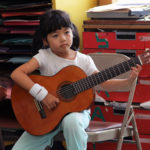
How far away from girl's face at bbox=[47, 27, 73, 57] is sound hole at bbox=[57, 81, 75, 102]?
162mm

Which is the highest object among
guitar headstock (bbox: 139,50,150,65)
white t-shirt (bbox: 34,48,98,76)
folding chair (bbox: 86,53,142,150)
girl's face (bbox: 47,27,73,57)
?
girl's face (bbox: 47,27,73,57)

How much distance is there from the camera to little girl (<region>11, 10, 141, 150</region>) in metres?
1.44

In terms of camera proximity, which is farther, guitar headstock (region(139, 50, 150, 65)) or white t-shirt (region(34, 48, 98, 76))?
white t-shirt (region(34, 48, 98, 76))

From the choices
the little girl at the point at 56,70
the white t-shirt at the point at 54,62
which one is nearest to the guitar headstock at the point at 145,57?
the little girl at the point at 56,70

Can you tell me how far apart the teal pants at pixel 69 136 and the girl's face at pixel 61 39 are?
0.31 metres

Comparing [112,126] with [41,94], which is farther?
[112,126]

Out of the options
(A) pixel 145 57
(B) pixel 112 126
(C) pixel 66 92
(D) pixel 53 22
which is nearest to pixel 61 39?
(D) pixel 53 22

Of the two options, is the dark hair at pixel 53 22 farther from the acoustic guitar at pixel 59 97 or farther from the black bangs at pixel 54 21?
the acoustic guitar at pixel 59 97

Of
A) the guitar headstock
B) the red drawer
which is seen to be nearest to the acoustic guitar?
the guitar headstock

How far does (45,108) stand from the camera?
1.54 m

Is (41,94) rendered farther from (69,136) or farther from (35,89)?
(69,136)

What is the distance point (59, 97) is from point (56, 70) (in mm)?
138

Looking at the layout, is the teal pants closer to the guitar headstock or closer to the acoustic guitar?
the acoustic guitar

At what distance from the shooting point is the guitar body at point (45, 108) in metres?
1.52
